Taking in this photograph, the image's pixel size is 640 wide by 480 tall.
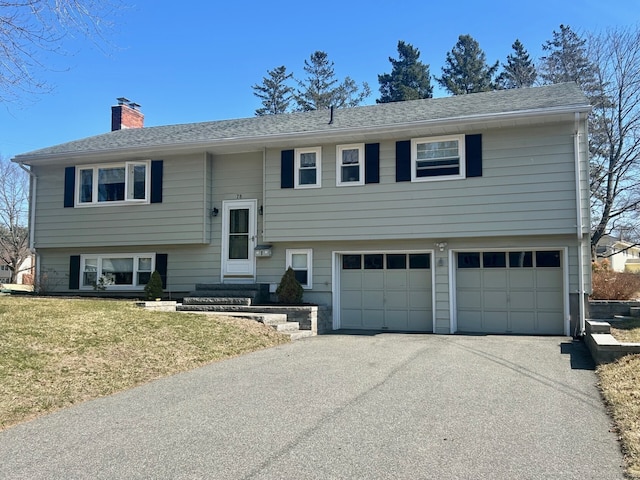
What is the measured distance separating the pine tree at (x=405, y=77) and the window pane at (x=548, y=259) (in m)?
24.2

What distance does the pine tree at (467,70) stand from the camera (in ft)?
116

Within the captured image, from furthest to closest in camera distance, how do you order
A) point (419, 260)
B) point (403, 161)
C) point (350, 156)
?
1. point (350, 156)
2. point (419, 260)
3. point (403, 161)

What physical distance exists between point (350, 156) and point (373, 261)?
279 centimetres

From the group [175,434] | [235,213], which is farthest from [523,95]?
[175,434]

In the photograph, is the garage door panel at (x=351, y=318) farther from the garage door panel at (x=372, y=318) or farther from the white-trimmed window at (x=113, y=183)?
the white-trimmed window at (x=113, y=183)

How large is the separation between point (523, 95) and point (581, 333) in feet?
21.0

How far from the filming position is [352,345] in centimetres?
1047

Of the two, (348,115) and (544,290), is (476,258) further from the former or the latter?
(348,115)

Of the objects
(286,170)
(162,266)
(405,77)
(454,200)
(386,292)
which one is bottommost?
Answer: (386,292)

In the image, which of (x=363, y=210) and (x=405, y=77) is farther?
(x=405, y=77)

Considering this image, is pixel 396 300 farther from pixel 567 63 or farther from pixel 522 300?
pixel 567 63

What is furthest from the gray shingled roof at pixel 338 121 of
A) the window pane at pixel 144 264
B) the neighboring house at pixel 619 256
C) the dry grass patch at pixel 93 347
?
the neighboring house at pixel 619 256

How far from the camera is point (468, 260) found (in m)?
13.5

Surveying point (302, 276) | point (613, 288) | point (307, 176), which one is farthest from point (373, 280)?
point (613, 288)
